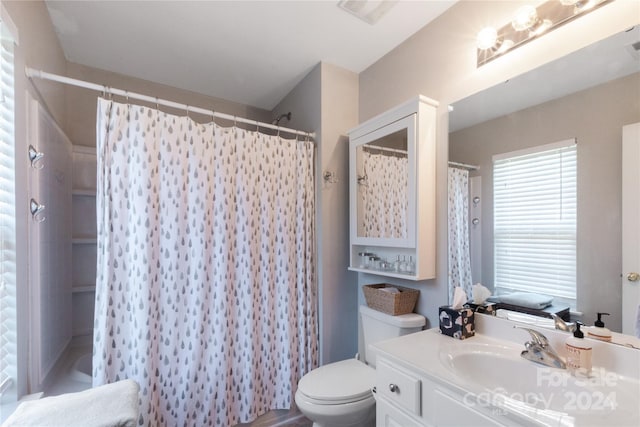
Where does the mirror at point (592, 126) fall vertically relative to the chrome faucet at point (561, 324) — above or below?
above

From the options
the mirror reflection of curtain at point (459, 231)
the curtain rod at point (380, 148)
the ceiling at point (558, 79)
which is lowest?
the mirror reflection of curtain at point (459, 231)

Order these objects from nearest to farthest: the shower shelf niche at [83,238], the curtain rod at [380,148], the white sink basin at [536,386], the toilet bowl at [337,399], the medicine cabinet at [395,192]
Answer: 1. the white sink basin at [536,386]
2. the toilet bowl at [337,399]
3. the medicine cabinet at [395,192]
4. the curtain rod at [380,148]
5. the shower shelf niche at [83,238]

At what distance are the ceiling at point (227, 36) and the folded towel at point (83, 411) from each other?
1891mm

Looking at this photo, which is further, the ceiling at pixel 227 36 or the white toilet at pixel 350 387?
the ceiling at pixel 227 36

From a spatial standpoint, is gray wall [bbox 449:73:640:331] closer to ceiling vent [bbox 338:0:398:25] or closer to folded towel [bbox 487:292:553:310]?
folded towel [bbox 487:292:553:310]

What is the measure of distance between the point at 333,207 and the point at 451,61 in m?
1.15

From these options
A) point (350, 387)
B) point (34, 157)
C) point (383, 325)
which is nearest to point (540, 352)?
point (383, 325)

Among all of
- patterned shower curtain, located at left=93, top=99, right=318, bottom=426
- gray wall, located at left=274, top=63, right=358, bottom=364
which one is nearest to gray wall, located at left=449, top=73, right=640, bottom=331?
gray wall, located at left=274, top=63, right=358, bottom=364

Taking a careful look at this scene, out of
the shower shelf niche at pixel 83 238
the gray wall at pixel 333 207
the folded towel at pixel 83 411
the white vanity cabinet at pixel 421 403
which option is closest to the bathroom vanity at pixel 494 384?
the white vanity cabinet at pixel 421 403

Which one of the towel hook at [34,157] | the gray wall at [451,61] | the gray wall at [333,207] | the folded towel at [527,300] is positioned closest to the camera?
the gray wall at [451,61]

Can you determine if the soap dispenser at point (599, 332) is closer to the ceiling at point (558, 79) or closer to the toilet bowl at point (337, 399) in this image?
the ceiling at point (558, 79)

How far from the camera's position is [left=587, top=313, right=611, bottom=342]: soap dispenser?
3.33 ft

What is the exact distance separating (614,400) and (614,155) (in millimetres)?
783

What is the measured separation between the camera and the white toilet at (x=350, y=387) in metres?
1.46
